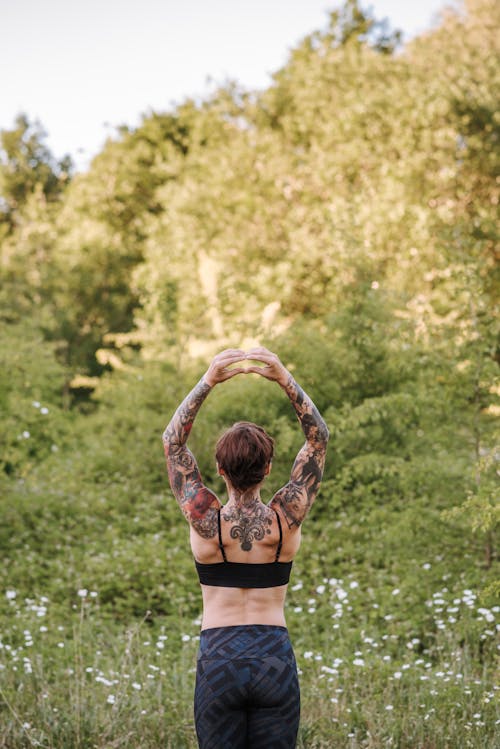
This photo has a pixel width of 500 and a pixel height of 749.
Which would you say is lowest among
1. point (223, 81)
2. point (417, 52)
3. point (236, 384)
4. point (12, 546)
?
point (12, 546)

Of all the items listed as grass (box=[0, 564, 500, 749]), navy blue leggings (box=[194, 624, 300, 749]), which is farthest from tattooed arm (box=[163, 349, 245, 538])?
grass (box=[0, 564, 500, 749])

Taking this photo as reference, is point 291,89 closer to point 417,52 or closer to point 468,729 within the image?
point 417,52

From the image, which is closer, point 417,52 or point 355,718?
point 355,718

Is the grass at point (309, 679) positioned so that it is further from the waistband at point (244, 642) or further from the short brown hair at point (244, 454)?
the short brown hair at point (244, 454)

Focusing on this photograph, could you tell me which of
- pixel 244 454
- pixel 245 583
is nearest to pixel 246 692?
pixel 245 583

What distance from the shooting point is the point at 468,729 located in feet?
15.1

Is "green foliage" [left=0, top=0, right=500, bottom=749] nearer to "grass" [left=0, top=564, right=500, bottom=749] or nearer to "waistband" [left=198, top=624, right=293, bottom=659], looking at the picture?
"grass" [left=0, top=564, right=500, bottom=749]

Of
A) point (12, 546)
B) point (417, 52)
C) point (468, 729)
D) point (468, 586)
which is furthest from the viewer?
point (417, 52)

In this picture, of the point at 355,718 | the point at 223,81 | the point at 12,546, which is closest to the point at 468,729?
the point at 355,718

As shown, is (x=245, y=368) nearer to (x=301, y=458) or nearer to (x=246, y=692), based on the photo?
(x=301, y=458)

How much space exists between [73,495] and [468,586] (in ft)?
17.5

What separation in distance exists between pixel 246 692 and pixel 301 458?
0.87 m

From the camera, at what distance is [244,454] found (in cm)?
292

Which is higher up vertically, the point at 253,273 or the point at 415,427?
the point at 253,273
